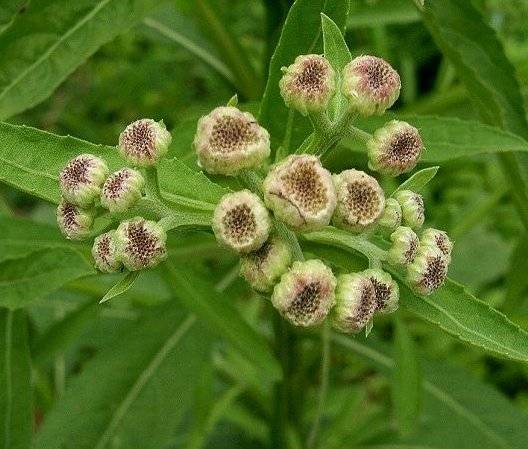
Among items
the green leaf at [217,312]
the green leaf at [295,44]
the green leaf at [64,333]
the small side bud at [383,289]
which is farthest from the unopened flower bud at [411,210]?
the green leaf at [64,333]

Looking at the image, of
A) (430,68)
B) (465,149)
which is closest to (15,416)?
(465,149)

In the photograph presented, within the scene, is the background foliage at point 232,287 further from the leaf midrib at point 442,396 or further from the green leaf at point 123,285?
the green leaf at point 123,285

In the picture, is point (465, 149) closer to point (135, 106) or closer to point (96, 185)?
point (96, 185)

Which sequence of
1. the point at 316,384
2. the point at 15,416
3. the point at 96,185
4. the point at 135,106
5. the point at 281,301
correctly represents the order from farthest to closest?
1. the point at 135,106
2. the point at 316,384
3. the point at 15,416
4. the point at 96,185
5. the point at 281,301

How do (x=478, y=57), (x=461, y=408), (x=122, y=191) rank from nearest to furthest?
(x=122, y=191) → (x=478, y=57) → (x=461, y=408)

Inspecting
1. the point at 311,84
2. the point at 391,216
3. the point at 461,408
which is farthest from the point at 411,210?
the point at 461,408

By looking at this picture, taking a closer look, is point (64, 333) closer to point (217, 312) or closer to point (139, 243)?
point (217, 312)
